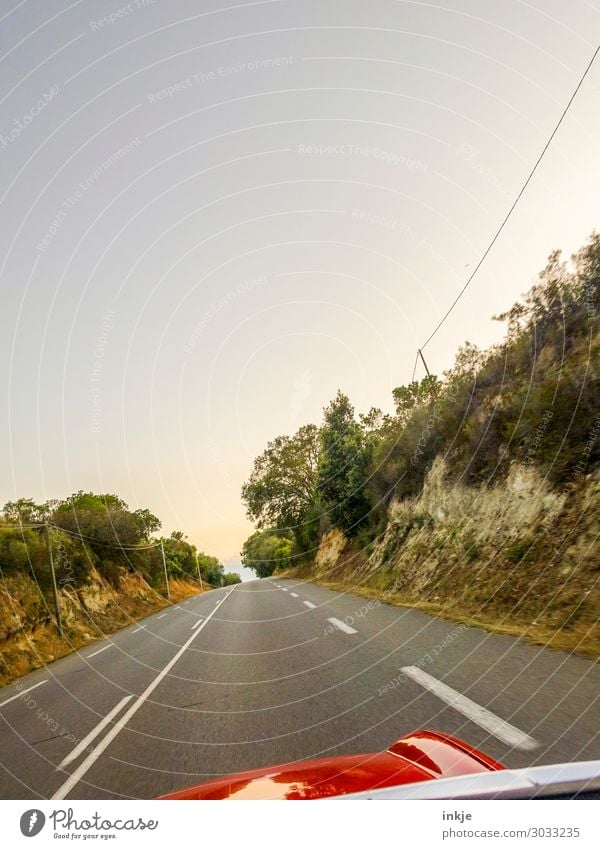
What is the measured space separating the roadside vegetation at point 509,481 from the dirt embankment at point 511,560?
3 centimetres

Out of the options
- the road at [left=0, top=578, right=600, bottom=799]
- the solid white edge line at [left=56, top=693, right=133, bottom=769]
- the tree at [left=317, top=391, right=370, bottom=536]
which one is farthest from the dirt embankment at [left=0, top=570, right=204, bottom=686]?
the tree at [left=317, top=391, right=370, bottom=536]

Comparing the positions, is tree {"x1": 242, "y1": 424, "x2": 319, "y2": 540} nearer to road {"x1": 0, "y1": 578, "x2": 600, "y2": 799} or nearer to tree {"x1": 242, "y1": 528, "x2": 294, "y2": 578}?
tree {"x1": 242, "y1": 528, "x2": 294, "y2": 578}

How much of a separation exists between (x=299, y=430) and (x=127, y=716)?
39001 mm

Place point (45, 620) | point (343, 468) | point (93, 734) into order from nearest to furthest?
point (93, 734) < point (45, 620) < point (343, 468)

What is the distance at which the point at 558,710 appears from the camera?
13.7 feet

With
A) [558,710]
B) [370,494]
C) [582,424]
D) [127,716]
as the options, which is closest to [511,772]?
Answer: [558,710]

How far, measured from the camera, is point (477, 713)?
4.30 meters

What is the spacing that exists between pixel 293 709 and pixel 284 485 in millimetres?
39966

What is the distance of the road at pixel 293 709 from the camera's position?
393cm

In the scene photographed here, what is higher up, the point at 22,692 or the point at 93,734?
the point at 93,734

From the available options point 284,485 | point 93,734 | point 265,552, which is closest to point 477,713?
point 93,734

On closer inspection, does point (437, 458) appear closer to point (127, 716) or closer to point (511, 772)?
point (127, 716)

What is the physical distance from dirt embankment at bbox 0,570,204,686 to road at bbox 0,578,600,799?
587cm

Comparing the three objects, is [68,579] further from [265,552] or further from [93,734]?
[265,552]
